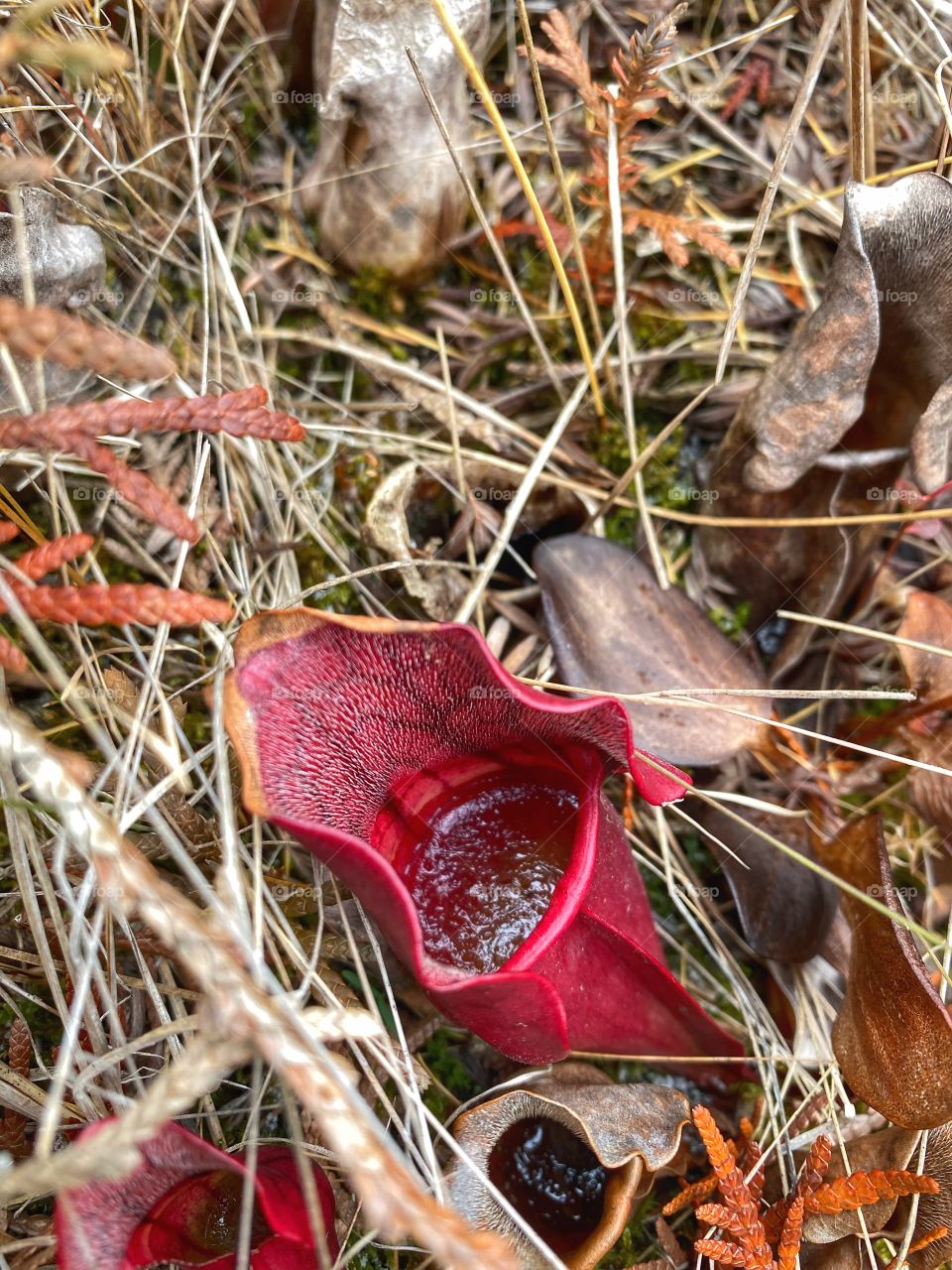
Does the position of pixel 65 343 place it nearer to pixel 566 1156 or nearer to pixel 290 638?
pixel 290 638

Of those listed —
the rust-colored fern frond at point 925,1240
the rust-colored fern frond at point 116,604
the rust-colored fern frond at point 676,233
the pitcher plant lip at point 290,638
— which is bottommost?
the rust-colored fern frond at point 925,1240

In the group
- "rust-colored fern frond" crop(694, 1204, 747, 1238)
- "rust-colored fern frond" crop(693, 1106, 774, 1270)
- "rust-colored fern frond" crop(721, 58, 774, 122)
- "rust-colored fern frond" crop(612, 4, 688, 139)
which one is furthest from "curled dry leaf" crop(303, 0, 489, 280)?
"rust-colored fern frond" crop(694, 1204, 747, 1238)

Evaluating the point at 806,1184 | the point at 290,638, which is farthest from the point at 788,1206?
the point at 290,638

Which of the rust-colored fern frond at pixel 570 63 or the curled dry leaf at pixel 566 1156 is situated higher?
the rust-colored fern frond at pixel 570 63

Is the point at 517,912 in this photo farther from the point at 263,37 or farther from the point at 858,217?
the point at 263,37

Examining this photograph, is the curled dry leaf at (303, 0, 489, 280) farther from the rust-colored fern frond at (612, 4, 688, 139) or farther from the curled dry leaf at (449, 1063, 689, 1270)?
the curled dry leaf at (449, 1063, 689, 1270)

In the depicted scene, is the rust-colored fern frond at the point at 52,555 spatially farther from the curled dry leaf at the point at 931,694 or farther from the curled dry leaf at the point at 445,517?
the curled dry leaf at the point at 931,694

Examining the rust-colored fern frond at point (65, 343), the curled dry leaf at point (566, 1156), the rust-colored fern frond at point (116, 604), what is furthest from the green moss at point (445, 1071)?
the rust-colored fern frond at point (65, 343)
